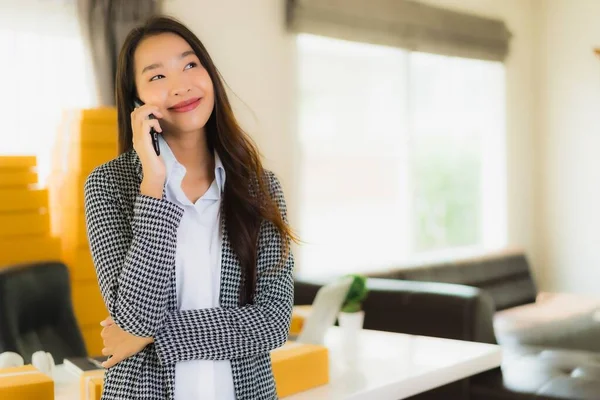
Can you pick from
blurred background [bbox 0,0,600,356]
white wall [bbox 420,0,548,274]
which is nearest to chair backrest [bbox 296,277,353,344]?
blurred background [bbox 0,0,600,356]

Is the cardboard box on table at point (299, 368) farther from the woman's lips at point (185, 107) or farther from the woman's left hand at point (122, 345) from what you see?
the woman's lips at point (185, 107)

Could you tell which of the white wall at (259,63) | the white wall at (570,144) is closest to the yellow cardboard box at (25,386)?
the white wall at (259,63)

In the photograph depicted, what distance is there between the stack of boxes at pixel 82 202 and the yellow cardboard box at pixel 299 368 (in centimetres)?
135

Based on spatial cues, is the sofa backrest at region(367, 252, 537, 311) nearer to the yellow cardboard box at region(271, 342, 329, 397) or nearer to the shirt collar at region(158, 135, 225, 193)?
the yellow cardboard box at region(271, 342, 329, 397)

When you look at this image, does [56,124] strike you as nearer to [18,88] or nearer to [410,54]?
[18,88]

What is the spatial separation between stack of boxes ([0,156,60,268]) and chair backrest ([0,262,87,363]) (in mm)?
561

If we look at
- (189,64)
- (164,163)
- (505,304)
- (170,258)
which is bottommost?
(505,304)

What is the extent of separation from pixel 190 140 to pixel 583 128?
16.5 ft

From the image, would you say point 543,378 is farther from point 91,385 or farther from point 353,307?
point 91,385

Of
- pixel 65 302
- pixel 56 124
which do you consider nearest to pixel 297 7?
pixel 56 124

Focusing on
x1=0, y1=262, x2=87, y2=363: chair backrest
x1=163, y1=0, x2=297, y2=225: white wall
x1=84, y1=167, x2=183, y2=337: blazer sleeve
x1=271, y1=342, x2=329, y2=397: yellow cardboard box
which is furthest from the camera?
x1=163, y1=0, x2=297, y2=225: white wall

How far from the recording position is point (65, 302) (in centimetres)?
239

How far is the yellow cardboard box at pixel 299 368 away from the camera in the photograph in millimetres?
1664

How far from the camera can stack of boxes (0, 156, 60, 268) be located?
2852mm
